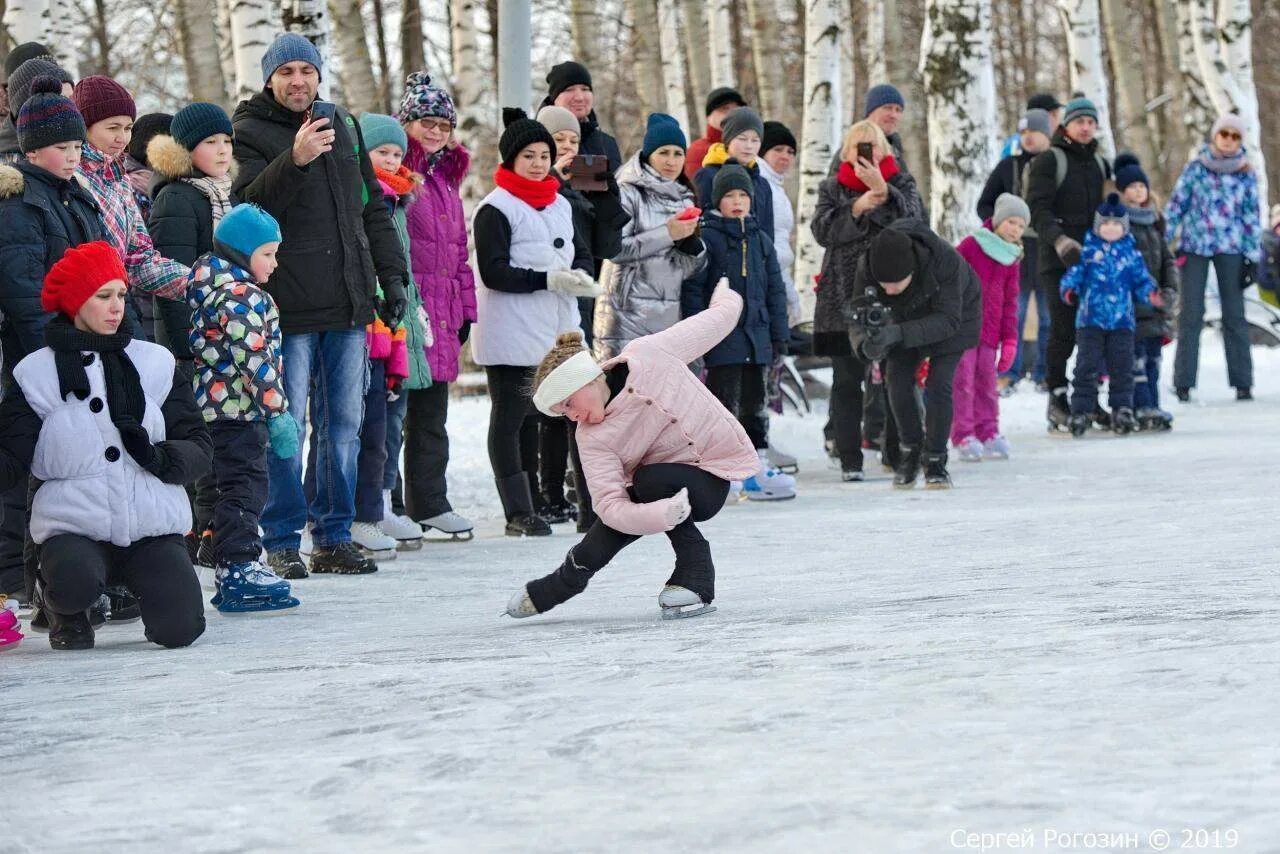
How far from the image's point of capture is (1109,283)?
1430 centimetres

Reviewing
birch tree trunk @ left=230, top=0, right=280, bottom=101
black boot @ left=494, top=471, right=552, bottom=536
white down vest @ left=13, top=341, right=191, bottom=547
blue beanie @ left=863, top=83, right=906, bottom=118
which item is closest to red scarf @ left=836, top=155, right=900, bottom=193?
blue beanie @ left=863, top=83, right=906, bottom=118

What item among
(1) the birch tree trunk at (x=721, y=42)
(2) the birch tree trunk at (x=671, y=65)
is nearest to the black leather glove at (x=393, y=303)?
(1) the birch tree trunk at (x=721, y=42)

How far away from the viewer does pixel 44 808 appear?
421cm

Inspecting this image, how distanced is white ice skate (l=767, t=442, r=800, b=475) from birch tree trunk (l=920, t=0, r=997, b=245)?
471cm

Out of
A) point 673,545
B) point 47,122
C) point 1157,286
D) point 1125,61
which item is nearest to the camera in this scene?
point 673,545

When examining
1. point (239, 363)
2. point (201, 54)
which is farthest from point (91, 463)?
point (201, 54)

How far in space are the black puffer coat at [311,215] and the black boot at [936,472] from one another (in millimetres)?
4026

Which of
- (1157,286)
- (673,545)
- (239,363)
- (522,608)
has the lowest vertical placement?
(522,608)

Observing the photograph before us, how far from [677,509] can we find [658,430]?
0.32 metres

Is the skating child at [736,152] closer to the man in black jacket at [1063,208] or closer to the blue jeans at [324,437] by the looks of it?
the blue jeans at [324,437]

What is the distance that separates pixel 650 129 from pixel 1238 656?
626 cm

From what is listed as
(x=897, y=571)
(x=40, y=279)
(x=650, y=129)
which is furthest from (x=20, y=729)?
(x=650, y=129)

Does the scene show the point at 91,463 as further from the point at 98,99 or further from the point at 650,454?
the point at 650,454

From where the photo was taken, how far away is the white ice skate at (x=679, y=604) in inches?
261
